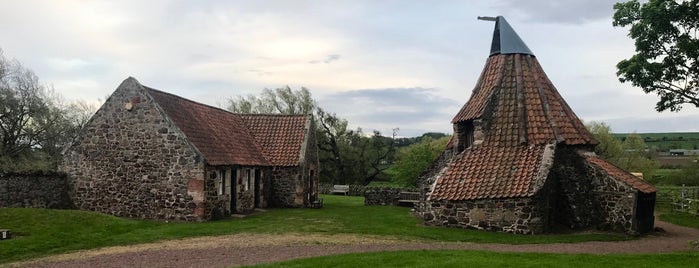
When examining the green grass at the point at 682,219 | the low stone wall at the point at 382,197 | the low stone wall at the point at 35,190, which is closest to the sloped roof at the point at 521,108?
the green grass at the point at 682,219

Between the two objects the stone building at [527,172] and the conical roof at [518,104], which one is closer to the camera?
the stone building at [527,172]

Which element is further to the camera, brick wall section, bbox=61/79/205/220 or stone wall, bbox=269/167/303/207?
stone wall, bbox=269/167/303/207

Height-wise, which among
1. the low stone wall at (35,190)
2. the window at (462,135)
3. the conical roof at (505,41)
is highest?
the conical roof at (505,41)

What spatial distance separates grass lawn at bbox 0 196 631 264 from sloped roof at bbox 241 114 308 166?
311 inches

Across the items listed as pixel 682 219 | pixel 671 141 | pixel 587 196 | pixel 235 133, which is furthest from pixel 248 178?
pixel 671 141

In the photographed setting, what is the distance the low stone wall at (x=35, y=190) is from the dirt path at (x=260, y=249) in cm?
704

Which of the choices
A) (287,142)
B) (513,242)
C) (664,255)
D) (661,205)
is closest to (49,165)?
(287,142)

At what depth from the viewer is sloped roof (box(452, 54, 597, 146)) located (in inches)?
778

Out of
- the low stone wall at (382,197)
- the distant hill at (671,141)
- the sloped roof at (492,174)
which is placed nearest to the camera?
the sloped roof at (492,174)

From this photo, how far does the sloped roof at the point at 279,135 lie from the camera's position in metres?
29.2

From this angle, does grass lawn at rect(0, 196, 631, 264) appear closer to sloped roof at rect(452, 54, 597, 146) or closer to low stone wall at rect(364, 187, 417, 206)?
sloped roof at rect(452, 54, 597, 146)

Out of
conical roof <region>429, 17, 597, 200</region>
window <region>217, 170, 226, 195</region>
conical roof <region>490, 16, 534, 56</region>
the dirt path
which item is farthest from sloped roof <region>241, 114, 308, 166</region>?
the dirt path

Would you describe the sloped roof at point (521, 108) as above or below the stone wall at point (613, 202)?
above

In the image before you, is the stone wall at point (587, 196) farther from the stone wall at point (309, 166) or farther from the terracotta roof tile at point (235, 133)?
the stone wall at point (309, 166)
